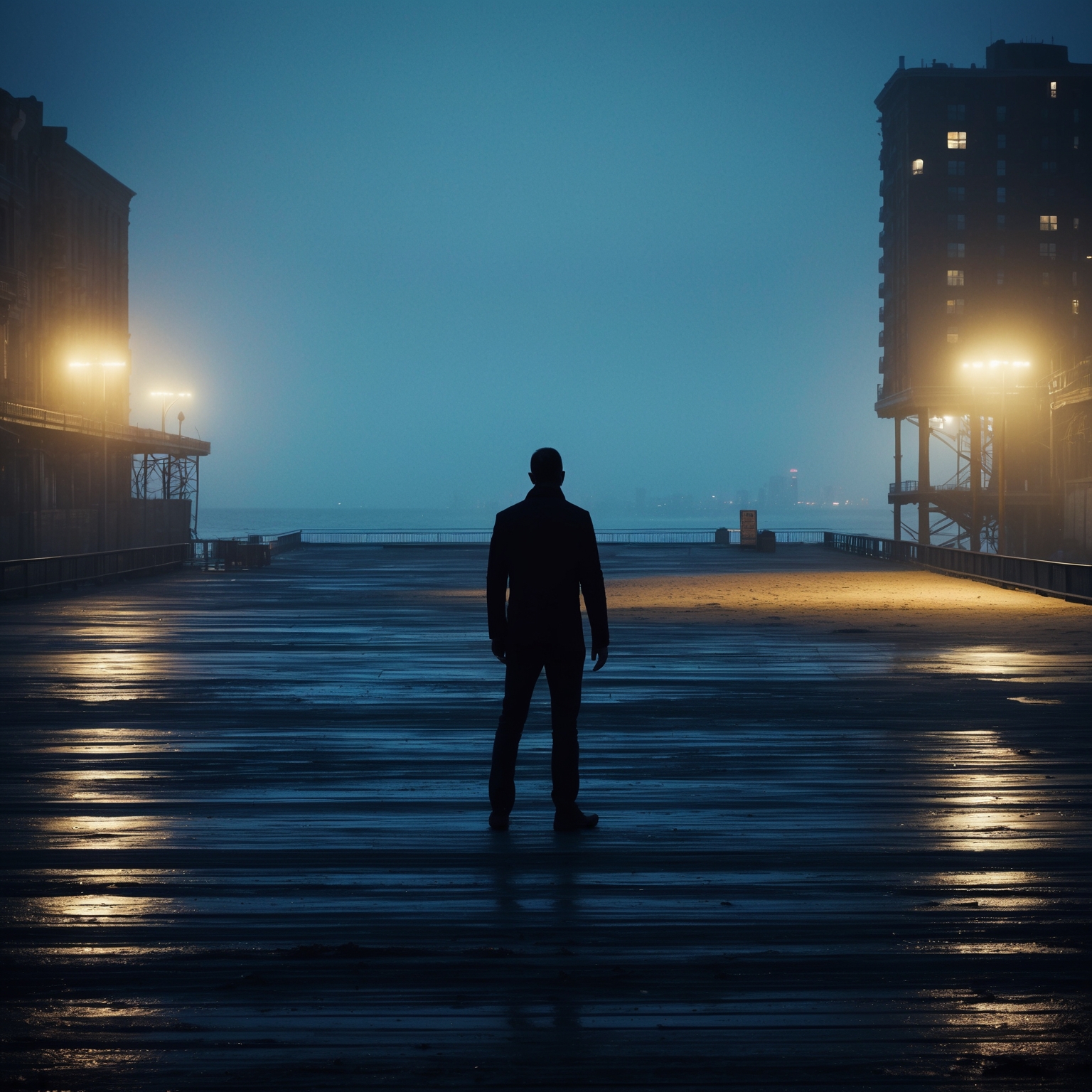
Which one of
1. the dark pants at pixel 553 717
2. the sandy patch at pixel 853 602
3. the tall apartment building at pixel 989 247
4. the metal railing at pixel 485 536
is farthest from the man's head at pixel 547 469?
the tall apartment building at pixel 989 247

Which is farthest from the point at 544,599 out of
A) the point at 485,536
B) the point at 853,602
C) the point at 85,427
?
the point at 485,536

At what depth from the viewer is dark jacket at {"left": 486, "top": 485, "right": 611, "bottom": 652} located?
6.50m

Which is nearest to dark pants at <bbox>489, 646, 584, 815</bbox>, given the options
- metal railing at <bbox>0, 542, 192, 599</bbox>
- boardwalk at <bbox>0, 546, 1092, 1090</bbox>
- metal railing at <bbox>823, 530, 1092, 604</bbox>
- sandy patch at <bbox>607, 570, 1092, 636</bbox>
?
boardwalk at <bbox>0, 546, 1092, 1090</bbox>

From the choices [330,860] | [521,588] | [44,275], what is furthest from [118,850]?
[44,275]

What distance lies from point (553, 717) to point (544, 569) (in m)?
0.77

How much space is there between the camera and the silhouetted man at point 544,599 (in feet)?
21.3

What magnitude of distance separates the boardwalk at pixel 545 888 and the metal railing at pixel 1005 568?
44.2 feet

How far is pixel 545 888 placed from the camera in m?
5.79

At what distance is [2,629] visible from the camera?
20219mm

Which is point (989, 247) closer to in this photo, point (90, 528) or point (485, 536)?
point (485, 536)

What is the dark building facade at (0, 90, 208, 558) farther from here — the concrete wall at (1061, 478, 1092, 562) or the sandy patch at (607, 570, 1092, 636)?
the concrete wall at (1061, 478, 1092, 562)

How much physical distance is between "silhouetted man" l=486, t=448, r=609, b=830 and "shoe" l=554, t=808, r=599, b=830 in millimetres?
435

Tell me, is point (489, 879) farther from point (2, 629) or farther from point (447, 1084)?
point (2, 629)

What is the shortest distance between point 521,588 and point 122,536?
6679 centimetres
